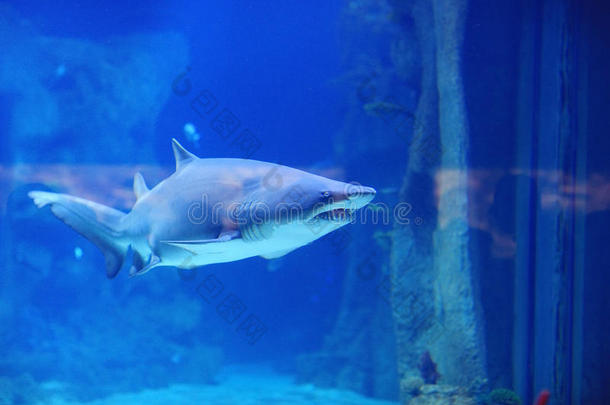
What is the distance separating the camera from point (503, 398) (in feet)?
15.7

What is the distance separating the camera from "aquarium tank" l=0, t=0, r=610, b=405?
348 centimetres

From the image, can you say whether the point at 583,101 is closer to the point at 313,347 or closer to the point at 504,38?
the point at 504,38

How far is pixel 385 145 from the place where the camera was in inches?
447

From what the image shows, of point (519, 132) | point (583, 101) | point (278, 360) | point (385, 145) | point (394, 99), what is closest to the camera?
point (583, 101)

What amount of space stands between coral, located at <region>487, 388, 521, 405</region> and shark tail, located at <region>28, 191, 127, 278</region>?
477 cm

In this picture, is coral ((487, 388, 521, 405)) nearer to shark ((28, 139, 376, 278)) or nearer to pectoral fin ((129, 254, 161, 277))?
shark ((28, 139, 376, 278))

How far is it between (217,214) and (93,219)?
3.94ft

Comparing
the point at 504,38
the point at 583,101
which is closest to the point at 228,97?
the point at 504,38

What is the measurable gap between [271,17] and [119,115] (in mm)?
6843

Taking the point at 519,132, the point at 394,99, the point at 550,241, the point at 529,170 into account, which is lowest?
the point at 550,241

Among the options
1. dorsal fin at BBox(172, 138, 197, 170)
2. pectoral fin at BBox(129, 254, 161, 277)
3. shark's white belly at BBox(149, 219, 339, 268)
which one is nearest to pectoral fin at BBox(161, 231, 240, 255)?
shark's white belly at BBox(149, 219, 339, 268)

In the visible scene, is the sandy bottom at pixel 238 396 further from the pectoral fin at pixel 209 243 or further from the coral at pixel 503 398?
the pectoral fin at pixel 209 243

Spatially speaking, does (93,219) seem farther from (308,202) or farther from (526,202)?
(526,202)

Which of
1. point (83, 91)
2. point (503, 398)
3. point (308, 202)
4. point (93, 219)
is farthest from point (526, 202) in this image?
point (83, 91)
